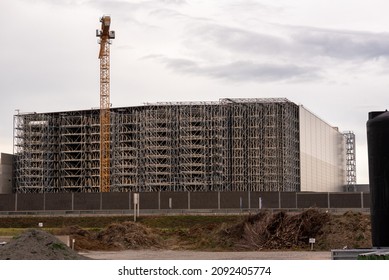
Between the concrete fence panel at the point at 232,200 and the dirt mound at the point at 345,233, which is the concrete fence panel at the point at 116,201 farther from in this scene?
the dirt mound at the point at 345,233

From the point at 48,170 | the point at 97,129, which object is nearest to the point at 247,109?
the point at 97,129

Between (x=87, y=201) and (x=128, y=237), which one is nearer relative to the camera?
(x=128, y=237)

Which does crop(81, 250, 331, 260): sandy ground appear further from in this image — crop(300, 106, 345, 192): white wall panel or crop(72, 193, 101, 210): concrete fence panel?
crop(300, 106, 345, 192): white wall panel

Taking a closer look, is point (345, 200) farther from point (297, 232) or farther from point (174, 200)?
point (297, 232)

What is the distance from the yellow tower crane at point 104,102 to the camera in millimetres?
95812

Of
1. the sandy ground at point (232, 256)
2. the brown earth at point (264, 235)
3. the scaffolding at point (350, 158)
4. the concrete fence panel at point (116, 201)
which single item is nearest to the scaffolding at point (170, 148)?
the concrete fence panel at point (116, 201)

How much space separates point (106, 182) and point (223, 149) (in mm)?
16976

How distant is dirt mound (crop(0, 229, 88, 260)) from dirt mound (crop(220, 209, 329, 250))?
728 inches

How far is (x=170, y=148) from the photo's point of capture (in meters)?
94.8

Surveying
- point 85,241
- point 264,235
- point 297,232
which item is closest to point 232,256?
point 264,235

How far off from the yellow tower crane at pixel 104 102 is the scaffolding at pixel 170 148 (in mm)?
1230

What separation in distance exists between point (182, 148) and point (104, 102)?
548 inches

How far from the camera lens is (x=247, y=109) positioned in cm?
9088
